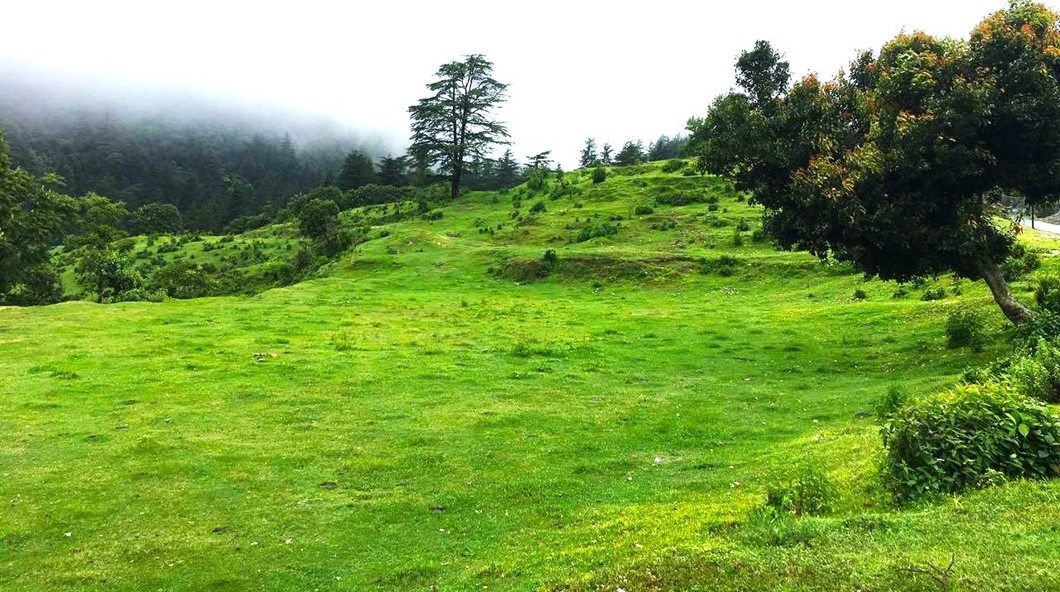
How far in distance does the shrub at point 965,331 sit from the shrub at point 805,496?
38.0ft

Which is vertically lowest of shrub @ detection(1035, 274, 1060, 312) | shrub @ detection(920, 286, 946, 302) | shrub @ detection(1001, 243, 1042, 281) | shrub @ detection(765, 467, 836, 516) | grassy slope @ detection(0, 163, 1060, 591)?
grassy slope @ detection(0, 163, 1060, 591)

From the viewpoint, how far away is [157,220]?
104312 mm

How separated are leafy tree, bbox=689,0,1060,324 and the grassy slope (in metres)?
3.00

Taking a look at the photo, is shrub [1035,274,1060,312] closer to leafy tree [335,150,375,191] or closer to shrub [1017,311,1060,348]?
shrub [1017,311,1060,348]

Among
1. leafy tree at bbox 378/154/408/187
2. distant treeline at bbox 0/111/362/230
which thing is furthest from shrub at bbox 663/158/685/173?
distant treeline at bbox 0/111/362/230

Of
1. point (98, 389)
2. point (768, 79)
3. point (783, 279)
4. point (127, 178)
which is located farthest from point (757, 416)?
point (127, 178)

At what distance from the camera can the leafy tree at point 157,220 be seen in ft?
332

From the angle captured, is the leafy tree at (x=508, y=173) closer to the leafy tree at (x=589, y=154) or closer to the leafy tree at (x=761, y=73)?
the leafy tree at (x=589, y=154)

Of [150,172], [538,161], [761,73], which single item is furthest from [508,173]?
[150,172]

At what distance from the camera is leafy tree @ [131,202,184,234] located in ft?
332

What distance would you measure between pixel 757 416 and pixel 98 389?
16758 millimetres

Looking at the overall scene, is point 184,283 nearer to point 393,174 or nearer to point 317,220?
point 317,220

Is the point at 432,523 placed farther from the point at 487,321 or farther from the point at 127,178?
the point at 127,178

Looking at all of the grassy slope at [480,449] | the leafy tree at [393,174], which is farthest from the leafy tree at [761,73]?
the leafy tree at [393,174]
